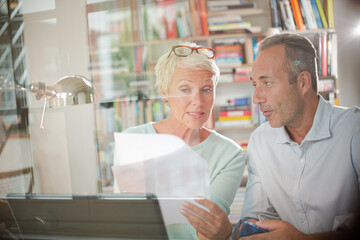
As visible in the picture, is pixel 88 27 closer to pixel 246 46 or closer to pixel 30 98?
pixel 30 98

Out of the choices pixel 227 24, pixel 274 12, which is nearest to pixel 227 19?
pixel 227 24

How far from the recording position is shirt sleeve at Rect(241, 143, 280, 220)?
3.69ft

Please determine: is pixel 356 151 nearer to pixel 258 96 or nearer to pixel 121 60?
pixel 258 96

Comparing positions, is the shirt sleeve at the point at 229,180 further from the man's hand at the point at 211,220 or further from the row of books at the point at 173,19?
the row of books at the point at 173,19

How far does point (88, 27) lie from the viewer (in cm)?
130

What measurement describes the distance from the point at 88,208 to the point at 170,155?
439 mm

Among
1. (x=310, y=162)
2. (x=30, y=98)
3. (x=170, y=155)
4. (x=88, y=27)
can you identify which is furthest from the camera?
(x=30, y=98)

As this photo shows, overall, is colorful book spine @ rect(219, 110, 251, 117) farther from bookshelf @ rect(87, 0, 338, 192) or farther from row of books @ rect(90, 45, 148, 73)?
row of books @ rect(90, 45, 148, 73)

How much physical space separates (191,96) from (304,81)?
368 mm

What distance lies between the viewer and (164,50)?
1.17 m

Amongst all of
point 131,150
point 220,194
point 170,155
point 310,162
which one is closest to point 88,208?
point 131,150

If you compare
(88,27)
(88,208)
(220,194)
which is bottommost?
(88,208)

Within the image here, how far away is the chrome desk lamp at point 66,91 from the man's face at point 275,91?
644 millimetres

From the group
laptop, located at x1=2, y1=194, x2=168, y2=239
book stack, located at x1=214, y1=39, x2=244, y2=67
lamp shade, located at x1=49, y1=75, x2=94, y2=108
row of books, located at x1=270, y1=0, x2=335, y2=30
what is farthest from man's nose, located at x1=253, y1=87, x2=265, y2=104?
lamp shade, located at x1=49, y1=75, x2=94, y2=108
